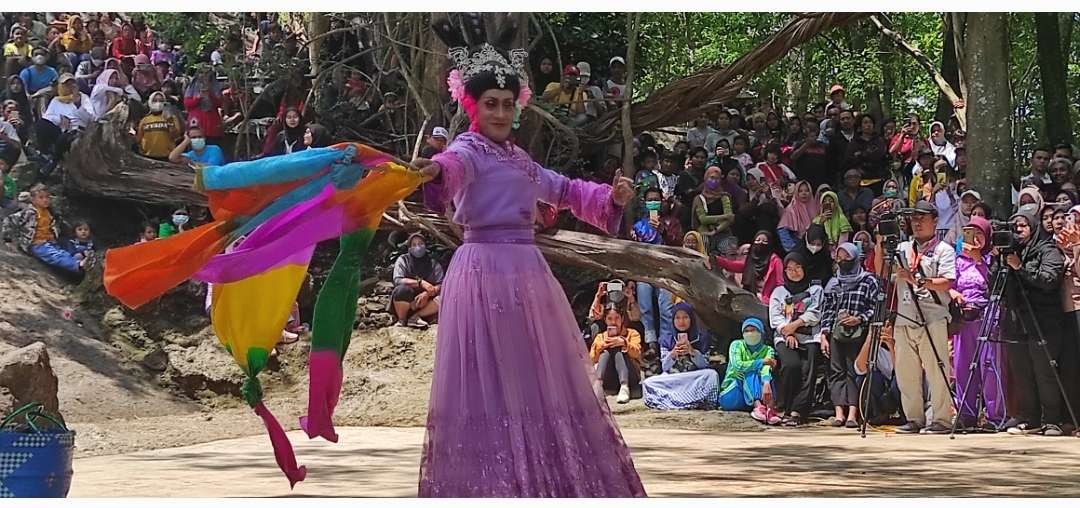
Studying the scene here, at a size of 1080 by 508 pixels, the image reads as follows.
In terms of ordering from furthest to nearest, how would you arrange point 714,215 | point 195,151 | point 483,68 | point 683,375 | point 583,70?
point 583,70
point 195,151
point 714,215
point 683,375
point 483,68

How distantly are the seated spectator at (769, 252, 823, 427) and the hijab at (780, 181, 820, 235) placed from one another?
118 centimetres

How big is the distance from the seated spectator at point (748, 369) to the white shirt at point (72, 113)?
6.32m

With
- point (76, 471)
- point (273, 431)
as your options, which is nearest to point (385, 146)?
point (76, 471)

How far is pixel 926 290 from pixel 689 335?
6.55 feet

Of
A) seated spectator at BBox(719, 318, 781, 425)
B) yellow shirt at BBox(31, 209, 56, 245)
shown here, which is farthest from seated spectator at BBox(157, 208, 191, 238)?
seated spectator at BBox(719, 318, 781, 425)

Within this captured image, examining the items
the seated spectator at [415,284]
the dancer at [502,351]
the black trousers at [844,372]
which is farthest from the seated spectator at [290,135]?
the dancer at [502,351]

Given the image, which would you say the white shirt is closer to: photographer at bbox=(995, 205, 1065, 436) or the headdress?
photographer at bbox=(995, 205, 1065, 436)

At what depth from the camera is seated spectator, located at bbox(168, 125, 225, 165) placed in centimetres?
1180

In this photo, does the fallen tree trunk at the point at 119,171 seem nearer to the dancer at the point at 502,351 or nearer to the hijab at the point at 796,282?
the hijab at the point at 796,282

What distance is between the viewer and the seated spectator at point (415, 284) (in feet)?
36.7

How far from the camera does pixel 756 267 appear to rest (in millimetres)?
10336

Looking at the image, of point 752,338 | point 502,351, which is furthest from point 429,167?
point 752,338

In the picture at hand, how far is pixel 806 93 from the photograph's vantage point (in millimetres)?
17234

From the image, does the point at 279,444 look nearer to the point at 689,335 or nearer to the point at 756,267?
the point at 689,335
